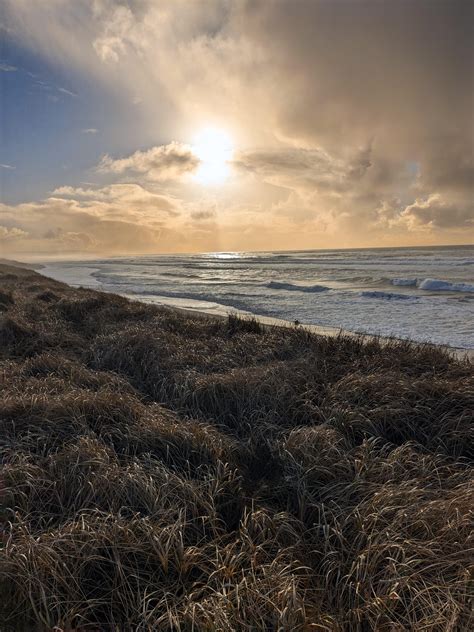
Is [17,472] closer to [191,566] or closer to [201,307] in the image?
[191,566]

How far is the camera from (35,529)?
9.14 feet

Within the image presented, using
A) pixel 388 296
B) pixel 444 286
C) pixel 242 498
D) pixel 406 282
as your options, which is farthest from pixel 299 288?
pixel 242 498

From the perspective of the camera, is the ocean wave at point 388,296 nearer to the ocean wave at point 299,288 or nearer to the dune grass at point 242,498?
the ocean wave at point 299,288

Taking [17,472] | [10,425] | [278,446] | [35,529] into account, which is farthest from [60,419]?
[278,446]

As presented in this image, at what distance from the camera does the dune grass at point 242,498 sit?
7.14 feet

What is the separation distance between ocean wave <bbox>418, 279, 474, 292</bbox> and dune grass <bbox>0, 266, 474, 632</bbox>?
1899cm

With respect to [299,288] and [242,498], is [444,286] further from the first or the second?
[242,498]

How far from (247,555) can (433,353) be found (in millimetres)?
5017

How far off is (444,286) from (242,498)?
2448 centimetres

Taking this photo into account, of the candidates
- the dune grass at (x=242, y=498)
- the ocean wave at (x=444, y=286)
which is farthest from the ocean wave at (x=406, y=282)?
the dune grass at (x=242, y=498)

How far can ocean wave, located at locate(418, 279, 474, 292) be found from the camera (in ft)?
73.5

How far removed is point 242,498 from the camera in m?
3.25

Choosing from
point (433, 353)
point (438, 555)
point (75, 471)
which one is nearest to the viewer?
point (438, 555)

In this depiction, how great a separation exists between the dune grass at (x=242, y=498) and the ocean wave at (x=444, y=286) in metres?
19.0
